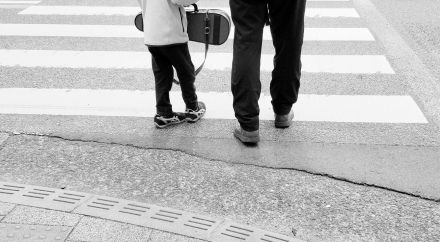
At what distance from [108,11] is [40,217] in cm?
483

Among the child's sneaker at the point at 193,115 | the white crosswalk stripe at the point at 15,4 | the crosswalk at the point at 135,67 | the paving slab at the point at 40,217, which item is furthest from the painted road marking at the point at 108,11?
the paving slab at the point at 40,217

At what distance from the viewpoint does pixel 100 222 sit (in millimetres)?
3098

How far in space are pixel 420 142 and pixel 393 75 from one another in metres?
1.39

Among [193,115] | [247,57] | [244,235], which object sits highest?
[247,57]

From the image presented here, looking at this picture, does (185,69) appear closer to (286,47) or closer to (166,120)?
(166,120)

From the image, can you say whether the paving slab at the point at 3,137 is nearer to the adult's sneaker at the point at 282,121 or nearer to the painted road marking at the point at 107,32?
the adult's sneaker at the point at 282,121

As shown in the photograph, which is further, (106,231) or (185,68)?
(185,68)

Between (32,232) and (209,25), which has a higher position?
(209,25)

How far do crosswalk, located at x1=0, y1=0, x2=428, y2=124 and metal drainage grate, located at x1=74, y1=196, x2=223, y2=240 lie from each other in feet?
4.67

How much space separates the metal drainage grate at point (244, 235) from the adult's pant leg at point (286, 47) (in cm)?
139

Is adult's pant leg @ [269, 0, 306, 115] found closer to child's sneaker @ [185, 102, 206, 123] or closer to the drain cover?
child's sneaker @ [185, 102, 206, 123]

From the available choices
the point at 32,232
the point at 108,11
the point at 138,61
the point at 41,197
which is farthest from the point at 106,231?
Answer: the point at 108,11

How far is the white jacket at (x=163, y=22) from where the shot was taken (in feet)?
12.4

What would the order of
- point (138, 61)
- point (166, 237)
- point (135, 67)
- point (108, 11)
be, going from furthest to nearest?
point (108, 11), point (138, 61), point (135, 67), point (166, 237)
